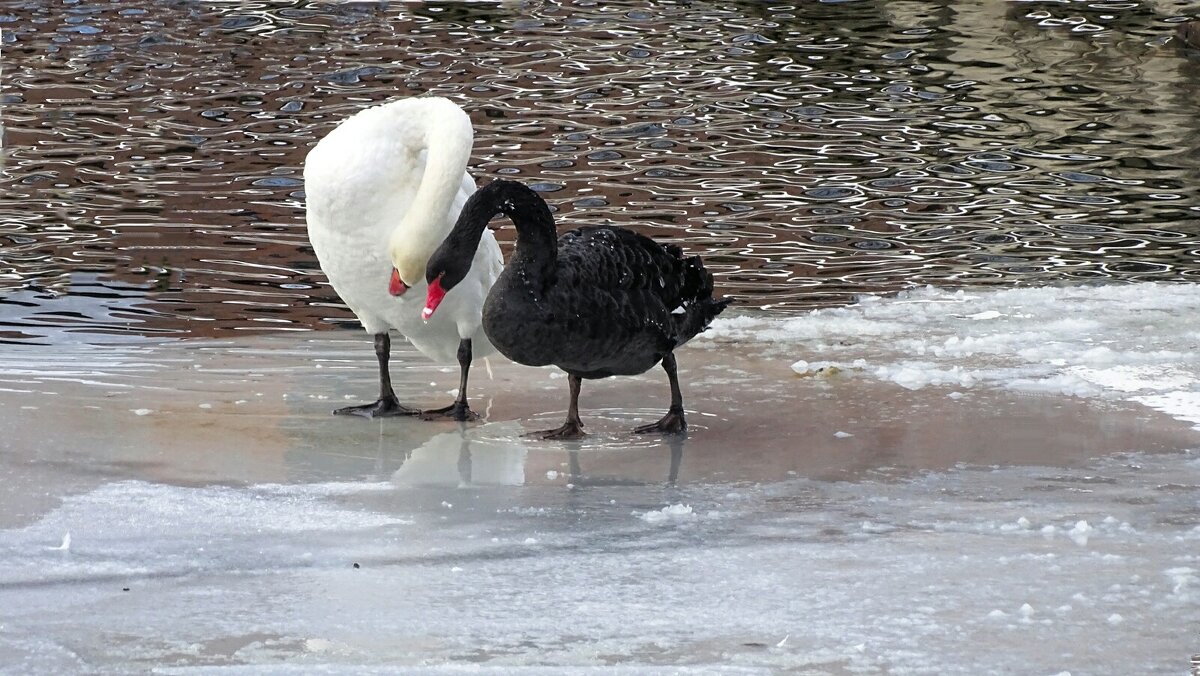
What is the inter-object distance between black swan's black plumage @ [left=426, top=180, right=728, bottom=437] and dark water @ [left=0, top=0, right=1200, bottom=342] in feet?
9.85

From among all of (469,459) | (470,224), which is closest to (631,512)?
(469,459)

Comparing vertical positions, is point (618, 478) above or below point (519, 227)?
below

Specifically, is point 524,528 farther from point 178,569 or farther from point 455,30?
point 455,30

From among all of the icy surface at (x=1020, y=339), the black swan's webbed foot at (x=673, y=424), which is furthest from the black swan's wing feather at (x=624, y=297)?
the icy surface at (x=1020, y=339)

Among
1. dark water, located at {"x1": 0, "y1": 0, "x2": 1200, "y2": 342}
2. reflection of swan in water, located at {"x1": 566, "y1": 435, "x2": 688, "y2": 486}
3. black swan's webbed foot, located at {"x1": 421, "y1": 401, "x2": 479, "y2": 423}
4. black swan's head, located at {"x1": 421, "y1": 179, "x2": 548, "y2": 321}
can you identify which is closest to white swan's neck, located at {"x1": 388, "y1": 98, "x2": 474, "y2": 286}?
black swan's head, located at {"x1": 421, "y1": 179, "x2": 548, "y2": 321}

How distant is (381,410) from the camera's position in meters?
7.26

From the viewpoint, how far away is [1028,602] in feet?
15.7

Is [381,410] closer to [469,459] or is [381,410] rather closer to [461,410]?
[461,410]

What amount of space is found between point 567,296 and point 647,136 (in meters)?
8.89

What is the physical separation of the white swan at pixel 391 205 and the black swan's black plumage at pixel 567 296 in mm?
195

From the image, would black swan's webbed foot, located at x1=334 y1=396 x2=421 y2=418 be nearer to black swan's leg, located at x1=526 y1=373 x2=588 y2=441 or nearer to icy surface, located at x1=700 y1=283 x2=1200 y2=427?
black swan's leg, located at x1=526 y1=373 x2=588 y2=441

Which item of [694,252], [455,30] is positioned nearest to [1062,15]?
[455,30]

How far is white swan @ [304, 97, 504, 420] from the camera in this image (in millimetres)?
6711

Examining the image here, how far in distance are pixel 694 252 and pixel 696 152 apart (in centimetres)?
350
